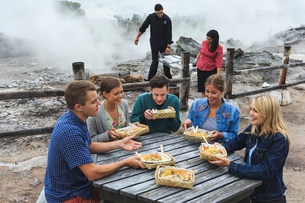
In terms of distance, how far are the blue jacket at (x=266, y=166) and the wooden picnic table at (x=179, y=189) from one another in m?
0.07

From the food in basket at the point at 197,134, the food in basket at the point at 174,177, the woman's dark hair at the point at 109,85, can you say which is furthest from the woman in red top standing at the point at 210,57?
the food in basket at the point at 174,177

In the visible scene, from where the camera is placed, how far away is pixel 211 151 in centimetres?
259

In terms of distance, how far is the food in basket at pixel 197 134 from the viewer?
2898 mm

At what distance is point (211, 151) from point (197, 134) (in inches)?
15.0

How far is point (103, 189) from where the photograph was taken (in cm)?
217

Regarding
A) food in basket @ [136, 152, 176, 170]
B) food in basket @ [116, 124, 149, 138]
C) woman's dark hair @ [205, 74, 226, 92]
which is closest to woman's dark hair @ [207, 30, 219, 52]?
woman's dark hair @ [205, 74, 226, 92]

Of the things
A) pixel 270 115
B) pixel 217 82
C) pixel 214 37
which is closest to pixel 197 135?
pixel 217 82

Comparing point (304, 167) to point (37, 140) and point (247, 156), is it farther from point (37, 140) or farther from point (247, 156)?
point (37, 140)

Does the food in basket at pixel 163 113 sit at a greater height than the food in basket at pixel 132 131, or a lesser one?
greater

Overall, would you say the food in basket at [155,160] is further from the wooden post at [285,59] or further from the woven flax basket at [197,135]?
the wooden post at [285,59]

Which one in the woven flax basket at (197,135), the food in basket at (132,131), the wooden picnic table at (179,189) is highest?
the food in basket at (132,131)

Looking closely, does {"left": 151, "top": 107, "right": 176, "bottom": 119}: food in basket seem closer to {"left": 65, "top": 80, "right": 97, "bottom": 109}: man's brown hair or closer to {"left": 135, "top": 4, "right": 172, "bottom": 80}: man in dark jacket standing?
{"left": 65, "top": 80, "right": 97, "bottom": 109}: man's brown hair

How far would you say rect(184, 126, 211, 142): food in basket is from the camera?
2898mm

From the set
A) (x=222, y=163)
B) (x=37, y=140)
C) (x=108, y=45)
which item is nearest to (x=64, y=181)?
(x=222, y=163)
